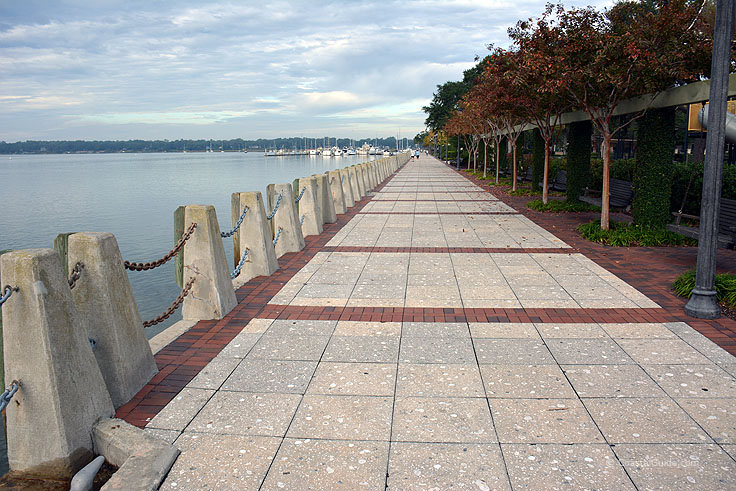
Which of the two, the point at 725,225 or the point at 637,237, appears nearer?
the point at 725,225

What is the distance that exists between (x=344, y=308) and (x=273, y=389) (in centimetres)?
230

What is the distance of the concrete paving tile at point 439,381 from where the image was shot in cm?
431

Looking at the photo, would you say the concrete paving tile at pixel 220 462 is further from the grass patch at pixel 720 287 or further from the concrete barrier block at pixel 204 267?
the grass patch at pixel 720 287

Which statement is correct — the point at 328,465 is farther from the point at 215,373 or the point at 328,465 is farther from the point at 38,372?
the point at 38,372

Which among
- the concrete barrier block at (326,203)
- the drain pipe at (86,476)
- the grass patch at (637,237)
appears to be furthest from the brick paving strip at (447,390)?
the concrete barrier block at (326,203)

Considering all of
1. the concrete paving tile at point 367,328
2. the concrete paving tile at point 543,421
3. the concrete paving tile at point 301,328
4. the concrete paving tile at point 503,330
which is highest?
the concrete paving tile at point 301,328

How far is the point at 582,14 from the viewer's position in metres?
11.1

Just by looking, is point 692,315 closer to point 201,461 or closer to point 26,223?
point 201,461

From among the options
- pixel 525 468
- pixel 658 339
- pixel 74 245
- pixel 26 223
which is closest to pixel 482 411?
pixel 525 468

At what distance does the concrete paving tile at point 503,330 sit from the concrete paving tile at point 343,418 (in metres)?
1.81

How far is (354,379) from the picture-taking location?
4.59 meters

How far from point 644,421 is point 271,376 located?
9.34ft

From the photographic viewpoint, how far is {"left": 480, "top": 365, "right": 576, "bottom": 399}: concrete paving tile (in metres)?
4.28

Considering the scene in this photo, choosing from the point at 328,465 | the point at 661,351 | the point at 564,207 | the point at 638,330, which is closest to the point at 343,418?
the point at 328,465
